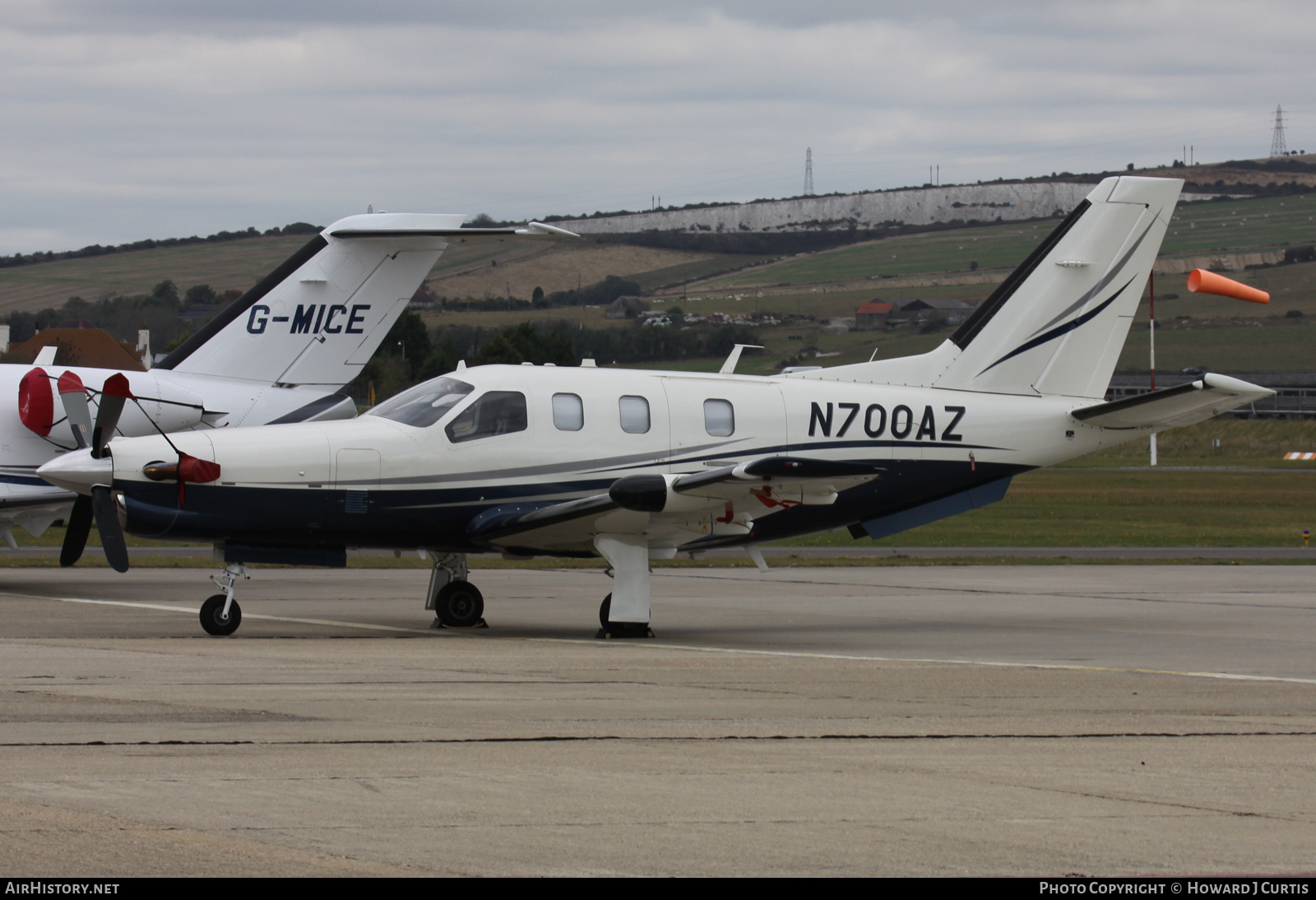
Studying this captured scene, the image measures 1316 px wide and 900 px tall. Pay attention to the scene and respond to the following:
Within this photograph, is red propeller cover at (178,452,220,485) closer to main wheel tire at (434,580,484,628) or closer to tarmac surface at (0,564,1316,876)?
tarmac surface at (0,564,1316,876)

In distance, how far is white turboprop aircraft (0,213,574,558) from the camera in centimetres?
2097

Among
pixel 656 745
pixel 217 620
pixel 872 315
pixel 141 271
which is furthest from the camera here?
pixel 141 271

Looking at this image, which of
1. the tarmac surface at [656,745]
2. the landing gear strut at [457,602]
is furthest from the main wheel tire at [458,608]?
the tarmac surface at [656,745]

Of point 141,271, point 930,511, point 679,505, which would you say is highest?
point 141,271

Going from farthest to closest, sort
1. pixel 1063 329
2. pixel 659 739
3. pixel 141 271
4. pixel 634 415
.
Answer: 1. pixel 141 271
2. pixel 1063 329
3. pixel 634 415
4. pixel 659 739

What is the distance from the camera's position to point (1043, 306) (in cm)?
1800

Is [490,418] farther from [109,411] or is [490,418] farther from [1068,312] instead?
[1068,312]

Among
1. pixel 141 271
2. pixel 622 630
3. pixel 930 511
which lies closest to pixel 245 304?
pixel 622 630

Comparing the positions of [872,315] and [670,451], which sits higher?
[872,315]

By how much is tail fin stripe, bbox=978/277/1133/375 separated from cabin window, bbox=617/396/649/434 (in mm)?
4450

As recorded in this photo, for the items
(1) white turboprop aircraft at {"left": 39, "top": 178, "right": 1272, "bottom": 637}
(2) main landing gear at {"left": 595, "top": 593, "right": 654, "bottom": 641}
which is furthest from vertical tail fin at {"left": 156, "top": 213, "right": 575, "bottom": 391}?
(2) main landing gear at {"left": 595, "top": 593, "right": 654, "bottom": 641}

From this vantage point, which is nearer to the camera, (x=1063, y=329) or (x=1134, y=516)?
(x=1063, y=329)

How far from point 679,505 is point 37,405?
1104cm

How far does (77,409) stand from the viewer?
17.3 metres
